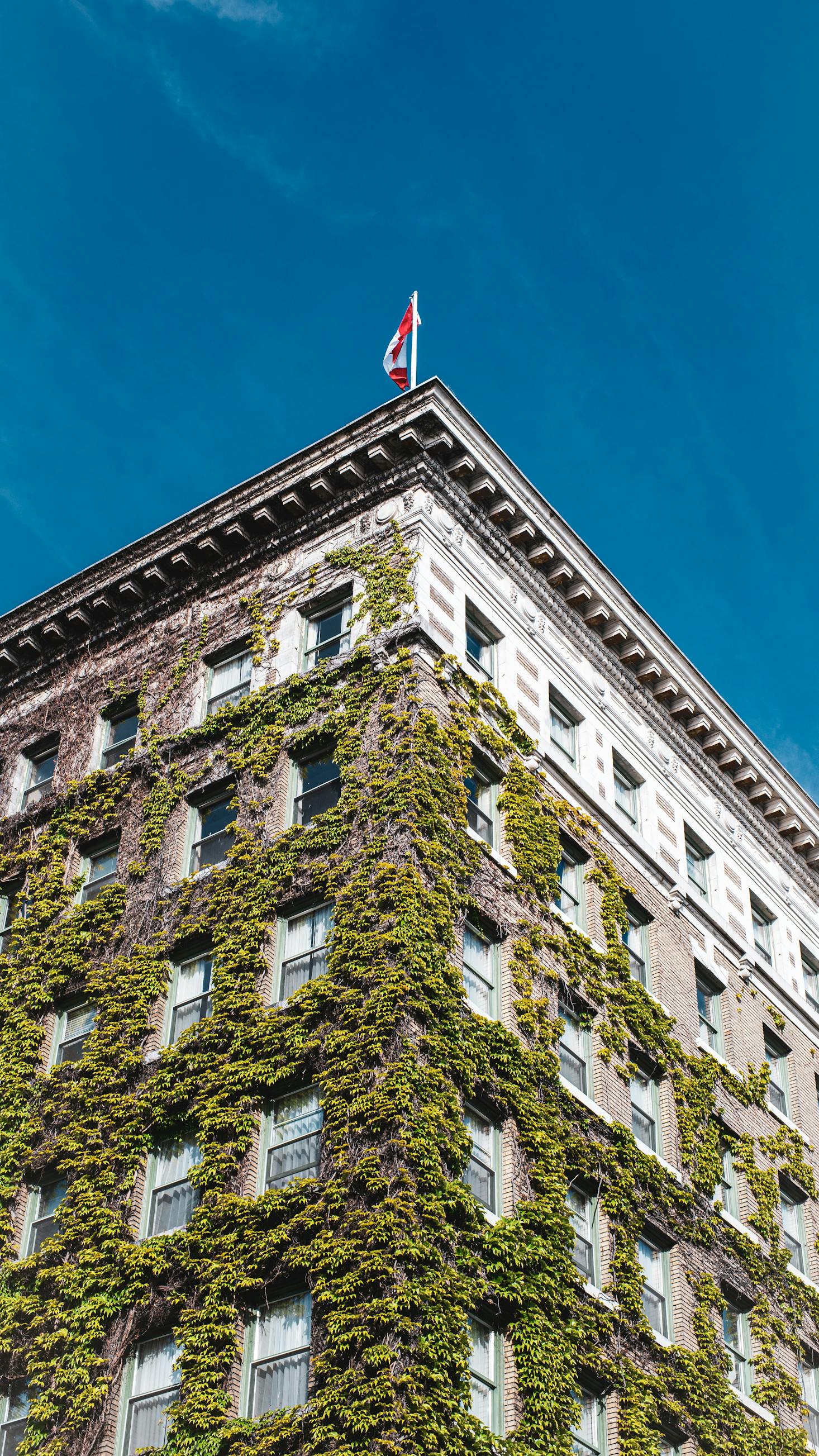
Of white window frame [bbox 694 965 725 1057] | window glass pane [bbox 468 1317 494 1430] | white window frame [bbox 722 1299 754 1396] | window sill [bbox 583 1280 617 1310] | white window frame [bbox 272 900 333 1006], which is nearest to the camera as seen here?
window glass pane [bbox 468 1317 494 1430]

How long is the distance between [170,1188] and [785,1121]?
60.1ft

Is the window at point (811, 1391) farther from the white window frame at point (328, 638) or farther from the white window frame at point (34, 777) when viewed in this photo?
the white window frame at point (34, 777)

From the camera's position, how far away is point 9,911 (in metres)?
43.1

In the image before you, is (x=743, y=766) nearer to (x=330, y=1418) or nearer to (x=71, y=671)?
(x=71, y=671)

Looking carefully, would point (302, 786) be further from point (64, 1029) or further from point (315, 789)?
point (64, 1029)

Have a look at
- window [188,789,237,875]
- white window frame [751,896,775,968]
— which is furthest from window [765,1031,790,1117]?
window [188,789,237,875]

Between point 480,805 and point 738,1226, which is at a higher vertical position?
point 480,805

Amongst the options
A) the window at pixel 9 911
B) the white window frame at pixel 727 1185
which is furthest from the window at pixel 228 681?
the white window frame at pixel 727 1185

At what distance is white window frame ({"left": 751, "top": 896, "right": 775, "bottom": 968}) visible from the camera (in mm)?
51594

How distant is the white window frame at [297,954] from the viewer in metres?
35.6

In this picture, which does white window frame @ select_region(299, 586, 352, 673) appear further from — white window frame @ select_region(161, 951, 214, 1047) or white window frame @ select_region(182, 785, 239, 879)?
white window frame @ select_region(161, 951, 214, 1047)

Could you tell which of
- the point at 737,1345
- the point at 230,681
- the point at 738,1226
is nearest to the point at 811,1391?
the point at 737,1345

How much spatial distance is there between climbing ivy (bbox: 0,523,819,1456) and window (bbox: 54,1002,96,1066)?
1.48 ft

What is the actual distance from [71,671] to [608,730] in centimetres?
1324
